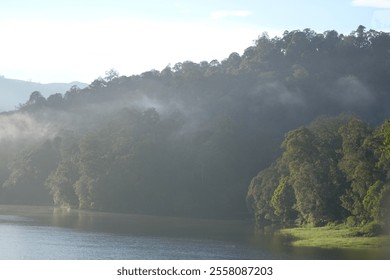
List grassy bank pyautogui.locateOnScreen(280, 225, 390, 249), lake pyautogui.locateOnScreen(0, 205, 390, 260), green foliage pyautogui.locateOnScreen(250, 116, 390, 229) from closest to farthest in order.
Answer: lake pyautogui.locateOnScreen(0, 205, 390, 260) → grassy bank pyautogui.locateOnScreen(280, 225, 390, 249) → green foliage pyautogui.locateOnScreen(250, 116, 390, 229)

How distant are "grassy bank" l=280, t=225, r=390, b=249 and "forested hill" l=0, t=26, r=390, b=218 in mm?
33217

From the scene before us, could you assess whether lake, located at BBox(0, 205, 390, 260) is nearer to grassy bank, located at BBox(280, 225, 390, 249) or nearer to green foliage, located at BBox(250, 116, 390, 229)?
grassy bank, located at BBox(280, 225, 390, 249)

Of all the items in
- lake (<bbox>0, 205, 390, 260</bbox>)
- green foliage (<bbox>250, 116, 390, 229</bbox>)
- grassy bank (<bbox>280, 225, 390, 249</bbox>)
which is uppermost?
green foliage (<bbox>250, 116, 390, 229</bbox>)

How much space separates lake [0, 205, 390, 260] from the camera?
183 ft

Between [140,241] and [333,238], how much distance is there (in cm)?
1722

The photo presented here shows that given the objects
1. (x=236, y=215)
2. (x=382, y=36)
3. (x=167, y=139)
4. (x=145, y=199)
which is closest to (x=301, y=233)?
(x=236, y=215)

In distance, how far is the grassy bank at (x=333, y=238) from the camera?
62688 millimetres

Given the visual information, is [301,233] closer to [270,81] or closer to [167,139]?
[167,139]

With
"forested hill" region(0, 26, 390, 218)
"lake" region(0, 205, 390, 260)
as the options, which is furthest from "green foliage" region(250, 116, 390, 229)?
"forested hill" region(0, 26, 390, 218)

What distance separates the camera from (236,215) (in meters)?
109

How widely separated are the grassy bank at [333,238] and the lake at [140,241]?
210 cm

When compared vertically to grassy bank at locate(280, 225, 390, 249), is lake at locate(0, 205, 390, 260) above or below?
below

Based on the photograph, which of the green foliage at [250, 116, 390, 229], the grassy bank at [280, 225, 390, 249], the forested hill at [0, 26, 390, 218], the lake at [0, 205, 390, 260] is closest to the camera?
the lake at [0, 205, 390, 260]

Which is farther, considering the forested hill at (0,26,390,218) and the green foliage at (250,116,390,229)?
the forested hill at (0,26,390,218)
